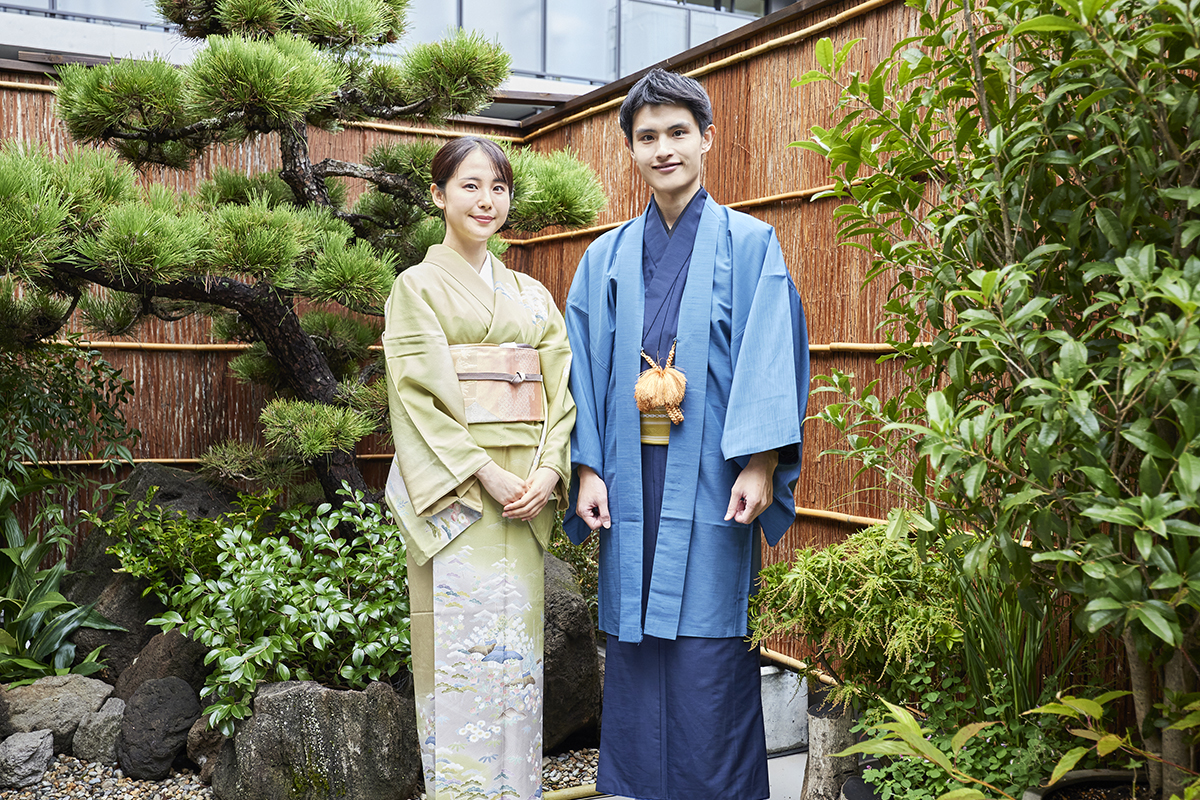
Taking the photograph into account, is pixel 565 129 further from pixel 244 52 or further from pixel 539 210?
pixel 244 52

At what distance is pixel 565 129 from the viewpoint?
5.28m

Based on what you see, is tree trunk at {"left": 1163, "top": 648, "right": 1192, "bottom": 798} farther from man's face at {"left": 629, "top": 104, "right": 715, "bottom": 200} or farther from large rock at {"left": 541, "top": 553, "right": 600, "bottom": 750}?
large rock at {"left": 541, "top": 553, "right": 600, "bottom": 750}

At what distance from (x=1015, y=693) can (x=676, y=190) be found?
1.45 m

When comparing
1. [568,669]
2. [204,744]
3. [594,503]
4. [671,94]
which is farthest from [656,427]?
[204,744]

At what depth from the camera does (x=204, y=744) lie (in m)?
3.07

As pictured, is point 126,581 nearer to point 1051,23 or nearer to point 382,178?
point 382,178

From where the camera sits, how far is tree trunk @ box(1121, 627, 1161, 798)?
5.23 ft

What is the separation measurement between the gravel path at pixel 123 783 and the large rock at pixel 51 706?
0.37ft

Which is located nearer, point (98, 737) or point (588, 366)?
point (588, 366)

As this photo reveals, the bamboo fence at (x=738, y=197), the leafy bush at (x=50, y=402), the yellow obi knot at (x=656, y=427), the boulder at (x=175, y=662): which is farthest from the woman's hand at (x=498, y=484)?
the leafy bush at (x=50, y=402)

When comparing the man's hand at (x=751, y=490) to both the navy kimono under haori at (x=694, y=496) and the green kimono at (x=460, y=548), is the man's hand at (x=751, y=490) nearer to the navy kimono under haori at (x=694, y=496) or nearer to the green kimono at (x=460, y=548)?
the navy kimono under haori at (x=694, y=496)

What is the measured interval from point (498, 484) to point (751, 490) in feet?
2.04

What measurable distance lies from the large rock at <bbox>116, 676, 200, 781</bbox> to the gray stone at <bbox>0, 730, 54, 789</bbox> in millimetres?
222

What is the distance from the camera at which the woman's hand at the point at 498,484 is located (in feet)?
7.48
